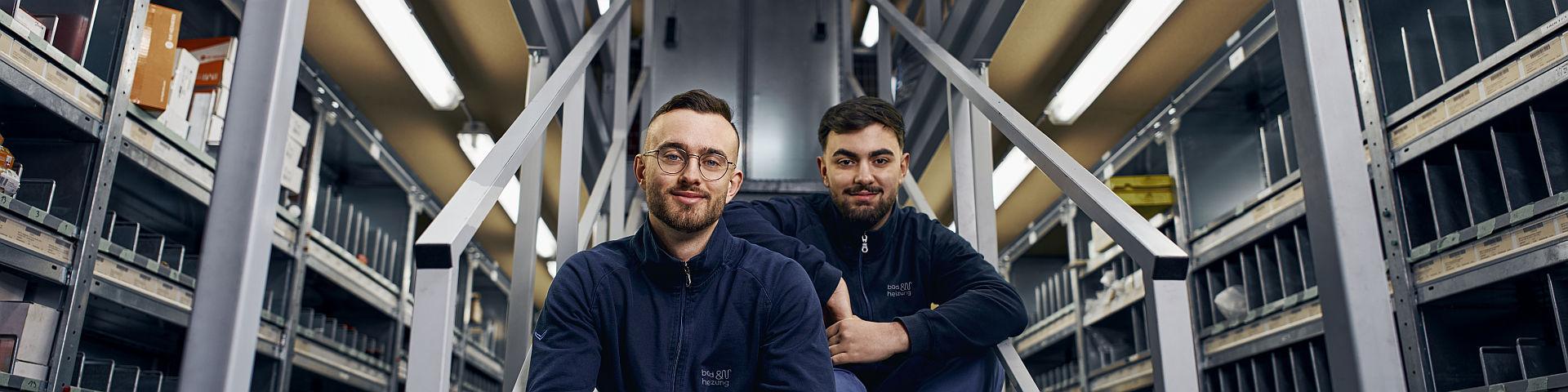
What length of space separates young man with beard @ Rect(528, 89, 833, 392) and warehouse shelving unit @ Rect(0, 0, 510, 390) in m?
0.56

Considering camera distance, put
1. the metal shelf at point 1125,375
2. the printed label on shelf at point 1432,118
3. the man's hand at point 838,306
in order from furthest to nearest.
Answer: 1. the metal shelf at point 1125,375
2. the printed label on shelf at point 1432,118
3. the man's hand at point 838,306

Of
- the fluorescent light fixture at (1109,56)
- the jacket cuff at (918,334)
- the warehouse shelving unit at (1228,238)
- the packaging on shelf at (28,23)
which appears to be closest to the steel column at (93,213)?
the packaging on shelf at (28,23)

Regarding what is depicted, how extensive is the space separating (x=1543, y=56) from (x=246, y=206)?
11.0 feet

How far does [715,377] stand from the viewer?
1626mm

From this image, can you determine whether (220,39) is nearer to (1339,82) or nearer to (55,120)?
(55,120)

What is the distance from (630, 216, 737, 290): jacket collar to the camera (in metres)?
1.66

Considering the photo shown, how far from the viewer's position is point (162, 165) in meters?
3.60

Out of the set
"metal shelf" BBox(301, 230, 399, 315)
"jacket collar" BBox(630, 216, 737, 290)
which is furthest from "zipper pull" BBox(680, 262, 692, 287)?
"metal shelf" BBox(301, 230, 399, 315)

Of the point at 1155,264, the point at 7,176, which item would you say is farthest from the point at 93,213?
the point at 1155,264

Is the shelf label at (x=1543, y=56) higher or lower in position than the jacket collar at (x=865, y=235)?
higher

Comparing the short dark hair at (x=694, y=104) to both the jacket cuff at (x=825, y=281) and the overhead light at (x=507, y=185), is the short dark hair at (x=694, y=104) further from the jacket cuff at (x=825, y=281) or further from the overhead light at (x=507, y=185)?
the overhead light at (x=507, y=185)

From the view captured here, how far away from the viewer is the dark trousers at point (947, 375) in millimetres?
1942

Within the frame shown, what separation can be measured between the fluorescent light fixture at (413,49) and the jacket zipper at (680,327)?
7.57 feet

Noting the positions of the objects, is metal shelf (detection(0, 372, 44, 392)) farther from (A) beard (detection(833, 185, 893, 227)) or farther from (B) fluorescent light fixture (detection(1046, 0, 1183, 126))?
(B) fluorescent light fixture (detection(1046, 0, 1183, 126))
